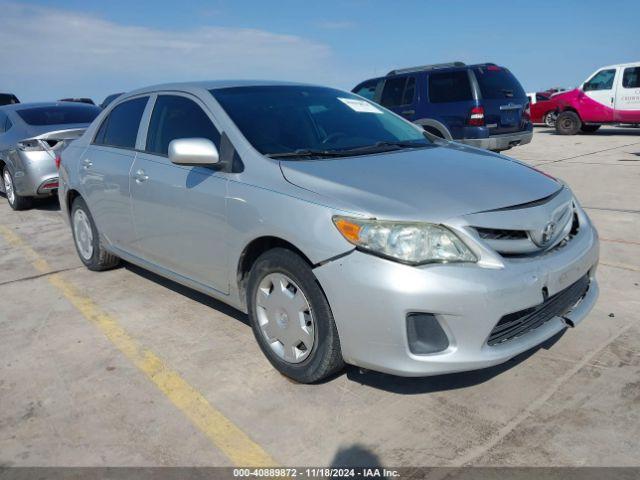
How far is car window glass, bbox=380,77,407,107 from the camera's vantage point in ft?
34.7

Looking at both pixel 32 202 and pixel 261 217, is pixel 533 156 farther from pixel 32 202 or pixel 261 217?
pixel 261 217

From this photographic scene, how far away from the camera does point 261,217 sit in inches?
116

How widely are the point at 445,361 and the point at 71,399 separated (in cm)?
200

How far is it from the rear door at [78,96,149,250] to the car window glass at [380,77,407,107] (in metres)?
6.83

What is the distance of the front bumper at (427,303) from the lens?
243 cm

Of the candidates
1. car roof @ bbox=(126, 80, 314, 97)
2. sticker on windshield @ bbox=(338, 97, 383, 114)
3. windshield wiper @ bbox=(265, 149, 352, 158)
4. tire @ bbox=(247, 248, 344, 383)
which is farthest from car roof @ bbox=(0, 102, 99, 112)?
tire @ bbox=(247, 248, 344, 383)

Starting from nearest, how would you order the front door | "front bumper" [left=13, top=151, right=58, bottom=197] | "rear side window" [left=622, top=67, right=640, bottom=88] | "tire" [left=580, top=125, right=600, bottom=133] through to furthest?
the front door → "front bumper" [left=13, top=151, right=58, bottom=197] → "rear side window" [left=622, top=67, right=640, bottom=88] → "tire" [left=580, top=125, right=600, bottom=133]

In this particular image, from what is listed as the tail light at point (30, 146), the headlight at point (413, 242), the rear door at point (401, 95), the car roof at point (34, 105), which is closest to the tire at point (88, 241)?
the tail light at point (30, 146)

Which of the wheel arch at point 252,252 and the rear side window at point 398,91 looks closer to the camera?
the wheel arch at point 252,252

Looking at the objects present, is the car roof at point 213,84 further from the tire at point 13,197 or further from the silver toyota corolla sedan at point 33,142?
the tire at point 13,197

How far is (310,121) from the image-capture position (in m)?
3.70

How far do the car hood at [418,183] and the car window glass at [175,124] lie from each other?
84 cm

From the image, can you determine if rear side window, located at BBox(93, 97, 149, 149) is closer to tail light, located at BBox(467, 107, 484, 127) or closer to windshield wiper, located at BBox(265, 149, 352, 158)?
windshield wiper, located at BBox(265, 149, 352, 158)

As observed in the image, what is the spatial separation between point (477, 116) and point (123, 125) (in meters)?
6.45
